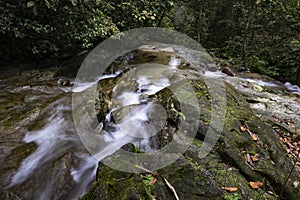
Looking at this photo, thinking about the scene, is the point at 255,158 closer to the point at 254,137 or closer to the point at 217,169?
the point at 254,137

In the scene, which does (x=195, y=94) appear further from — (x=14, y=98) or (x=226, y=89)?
(x=14, y=98)

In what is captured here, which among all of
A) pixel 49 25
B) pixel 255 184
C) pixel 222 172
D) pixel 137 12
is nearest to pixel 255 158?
pixel 255 184

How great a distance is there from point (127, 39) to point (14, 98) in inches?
224

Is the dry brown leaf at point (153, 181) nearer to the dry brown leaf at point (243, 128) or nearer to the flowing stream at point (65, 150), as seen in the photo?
the flowing stream at point (65, 150)

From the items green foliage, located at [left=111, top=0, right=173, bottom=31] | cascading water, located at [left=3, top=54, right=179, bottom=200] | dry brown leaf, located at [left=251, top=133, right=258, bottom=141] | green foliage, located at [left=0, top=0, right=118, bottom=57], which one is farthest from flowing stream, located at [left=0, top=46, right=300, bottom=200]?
green foliage, located at [left=111, top=0, right=173, bottom=31]

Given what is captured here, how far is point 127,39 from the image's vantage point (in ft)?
33.1

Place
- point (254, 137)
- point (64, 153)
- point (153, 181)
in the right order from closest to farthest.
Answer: point (153, 181), point (254, 137), point (64, 153)

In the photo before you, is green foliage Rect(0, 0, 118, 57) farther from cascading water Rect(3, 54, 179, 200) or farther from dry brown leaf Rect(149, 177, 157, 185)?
dry brown leaf Rect(149, 177, 157, 185)

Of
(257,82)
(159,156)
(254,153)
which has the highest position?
(159,156)

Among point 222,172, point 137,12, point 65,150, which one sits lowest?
point 65,150

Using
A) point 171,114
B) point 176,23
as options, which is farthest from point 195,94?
point 176,23

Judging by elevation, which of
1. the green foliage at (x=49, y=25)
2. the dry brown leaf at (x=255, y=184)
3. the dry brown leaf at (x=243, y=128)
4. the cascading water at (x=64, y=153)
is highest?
the green foliage at (x=49, y=25)

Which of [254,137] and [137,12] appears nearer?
[254,137]

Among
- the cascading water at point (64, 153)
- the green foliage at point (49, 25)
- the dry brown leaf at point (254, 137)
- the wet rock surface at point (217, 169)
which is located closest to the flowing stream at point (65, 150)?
the cascading water at point (64, 153)
